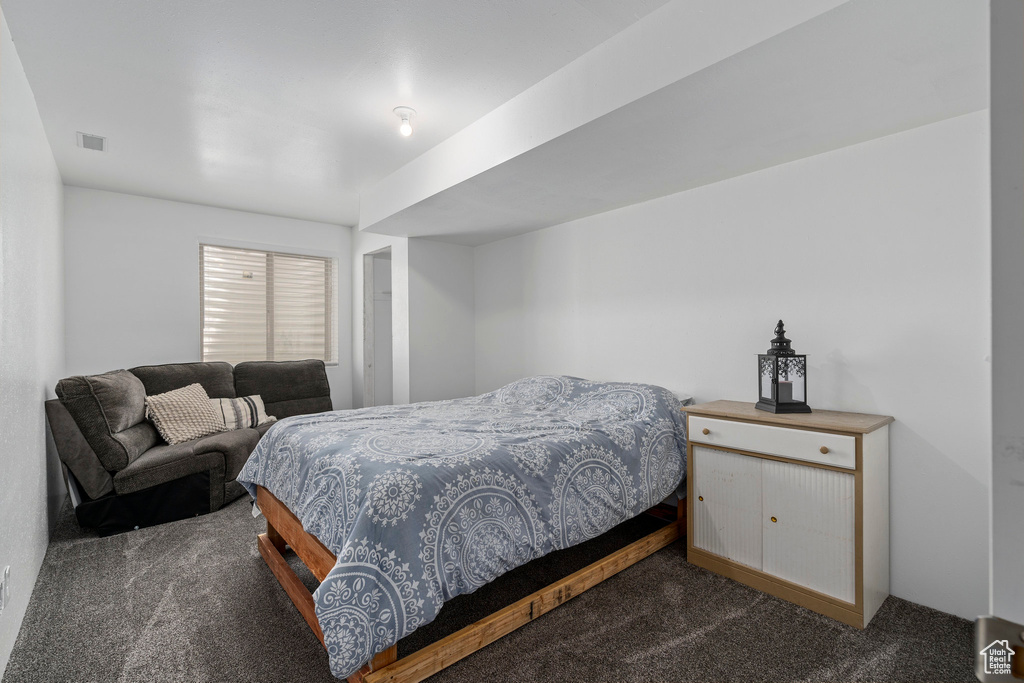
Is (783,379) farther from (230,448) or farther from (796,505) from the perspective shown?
(230,448)

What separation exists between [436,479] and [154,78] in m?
2.31

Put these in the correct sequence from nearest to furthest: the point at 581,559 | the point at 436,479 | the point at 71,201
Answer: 1. the point at 436,479
2. the point at 581,559
3. the point at 71,201

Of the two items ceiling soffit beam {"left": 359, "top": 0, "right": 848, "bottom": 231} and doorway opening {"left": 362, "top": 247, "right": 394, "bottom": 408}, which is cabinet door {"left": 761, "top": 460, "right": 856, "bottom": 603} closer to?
ceiling soffit beam {"left": 359, "top": 0, "right": 848, "bottom": 231}

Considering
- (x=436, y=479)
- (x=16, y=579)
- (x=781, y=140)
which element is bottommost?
(x=16, y=579)

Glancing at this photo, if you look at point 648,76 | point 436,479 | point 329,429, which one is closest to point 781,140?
point 648,76

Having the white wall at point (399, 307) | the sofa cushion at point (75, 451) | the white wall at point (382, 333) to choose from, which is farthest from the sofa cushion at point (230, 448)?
the white wall at point (382, 333)

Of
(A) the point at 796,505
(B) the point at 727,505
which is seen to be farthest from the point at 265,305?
(A) the point at 796,505

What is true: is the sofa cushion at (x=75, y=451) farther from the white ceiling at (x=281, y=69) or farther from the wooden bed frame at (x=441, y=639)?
the white ceiling at (x=281, y=69)

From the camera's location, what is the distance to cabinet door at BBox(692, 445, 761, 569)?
2213 mm

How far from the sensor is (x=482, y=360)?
4648mm

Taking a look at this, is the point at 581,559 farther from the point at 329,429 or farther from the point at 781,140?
the point at 781,140

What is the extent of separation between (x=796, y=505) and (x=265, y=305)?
15.6ft

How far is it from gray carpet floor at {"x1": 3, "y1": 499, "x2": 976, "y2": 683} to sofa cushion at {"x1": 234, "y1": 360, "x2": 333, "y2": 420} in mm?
2015
